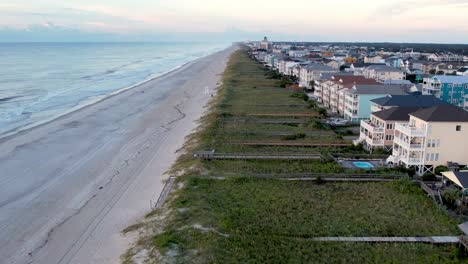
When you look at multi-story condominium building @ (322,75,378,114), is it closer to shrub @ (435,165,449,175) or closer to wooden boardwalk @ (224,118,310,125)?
wooden boardwalk @ (224,118,310,125)

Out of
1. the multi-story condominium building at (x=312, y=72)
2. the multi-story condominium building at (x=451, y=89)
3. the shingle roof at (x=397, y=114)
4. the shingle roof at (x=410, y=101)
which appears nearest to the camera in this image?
the shingle roof at (x=397, y=114)

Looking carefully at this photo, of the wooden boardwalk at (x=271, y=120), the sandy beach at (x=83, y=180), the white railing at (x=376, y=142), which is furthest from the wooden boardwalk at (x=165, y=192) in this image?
the wooden boardwalk at (x=271, y=120)

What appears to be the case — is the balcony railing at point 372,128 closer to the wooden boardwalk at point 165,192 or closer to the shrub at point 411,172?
the shrub at point 411,172

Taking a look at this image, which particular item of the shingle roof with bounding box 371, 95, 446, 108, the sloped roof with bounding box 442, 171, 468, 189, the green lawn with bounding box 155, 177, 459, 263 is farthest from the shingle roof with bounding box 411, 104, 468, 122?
the shingle roof with bounding box 371, 95, 446, 108

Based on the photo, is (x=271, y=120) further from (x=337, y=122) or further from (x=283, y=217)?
(x=283, y=217)

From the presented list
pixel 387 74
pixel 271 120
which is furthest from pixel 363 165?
pixel 387 74

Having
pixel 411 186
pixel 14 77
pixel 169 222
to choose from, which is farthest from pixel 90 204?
pixel 14 77

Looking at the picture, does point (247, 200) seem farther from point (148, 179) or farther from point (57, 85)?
point (57, 85)
